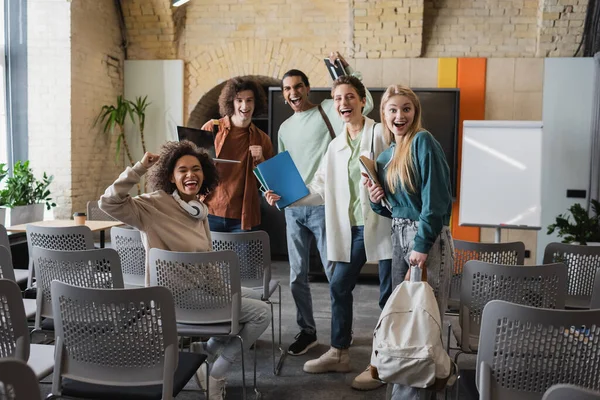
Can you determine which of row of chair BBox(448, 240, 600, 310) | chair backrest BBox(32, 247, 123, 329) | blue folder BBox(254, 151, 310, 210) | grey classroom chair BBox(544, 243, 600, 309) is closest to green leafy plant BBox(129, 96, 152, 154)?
blue folder BBox(254, 151, 310, 210)

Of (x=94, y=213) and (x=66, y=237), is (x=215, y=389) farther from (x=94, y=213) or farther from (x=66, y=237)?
(x=94, y=213)

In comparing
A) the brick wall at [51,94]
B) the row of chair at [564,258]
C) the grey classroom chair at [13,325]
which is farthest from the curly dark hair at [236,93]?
the brick wall at [51,94]

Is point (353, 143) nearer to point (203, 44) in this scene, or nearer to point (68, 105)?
point (68, 105)

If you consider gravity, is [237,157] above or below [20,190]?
above

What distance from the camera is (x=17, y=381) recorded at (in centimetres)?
117

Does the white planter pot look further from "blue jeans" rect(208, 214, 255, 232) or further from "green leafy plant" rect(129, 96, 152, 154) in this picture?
"blue jeans" rect(208, 214, 255, 232)

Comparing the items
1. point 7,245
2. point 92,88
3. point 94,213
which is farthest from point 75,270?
point 92,88

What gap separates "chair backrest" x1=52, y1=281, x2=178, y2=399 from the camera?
1838 mm

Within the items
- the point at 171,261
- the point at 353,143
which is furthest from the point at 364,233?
the point at 171,261

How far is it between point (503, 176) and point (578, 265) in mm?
2679

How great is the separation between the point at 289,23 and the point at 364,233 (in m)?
4.82

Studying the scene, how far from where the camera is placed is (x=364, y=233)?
304 cm

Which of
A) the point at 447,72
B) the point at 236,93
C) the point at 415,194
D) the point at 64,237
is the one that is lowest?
the point at 64,237

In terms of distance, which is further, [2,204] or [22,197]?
[22,197]
